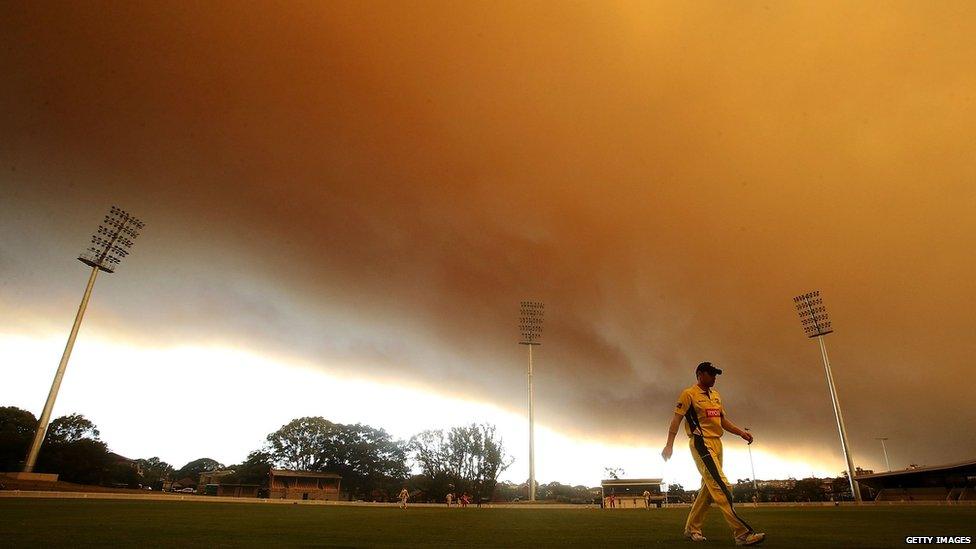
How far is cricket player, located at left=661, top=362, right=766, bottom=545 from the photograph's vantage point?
5.76 meters

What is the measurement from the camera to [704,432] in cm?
593

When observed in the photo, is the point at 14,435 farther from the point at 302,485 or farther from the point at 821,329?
the point at 821,329

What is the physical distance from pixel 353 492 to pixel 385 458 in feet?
23.4

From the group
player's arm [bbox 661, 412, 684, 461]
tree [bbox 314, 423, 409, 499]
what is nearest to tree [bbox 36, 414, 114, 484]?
tree [bbox 314, 423, 409, 499]

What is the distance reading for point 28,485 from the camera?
3412 centimetres

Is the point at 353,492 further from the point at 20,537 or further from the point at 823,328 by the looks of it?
the point at 20,537

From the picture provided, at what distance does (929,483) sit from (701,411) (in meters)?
68.5

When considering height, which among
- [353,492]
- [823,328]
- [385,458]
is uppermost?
[823,328]

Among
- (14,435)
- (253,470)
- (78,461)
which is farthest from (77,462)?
(253,470)

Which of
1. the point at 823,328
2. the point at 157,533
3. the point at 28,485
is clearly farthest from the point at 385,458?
the point at 157,533

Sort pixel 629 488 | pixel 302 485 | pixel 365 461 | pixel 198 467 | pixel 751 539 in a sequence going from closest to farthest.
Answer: pixel 751 539, pixel 629 488, pixel 302 485, pixel 365 461, pixel 198 467

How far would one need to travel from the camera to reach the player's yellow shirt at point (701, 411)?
5.93 m

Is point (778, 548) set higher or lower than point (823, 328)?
lower

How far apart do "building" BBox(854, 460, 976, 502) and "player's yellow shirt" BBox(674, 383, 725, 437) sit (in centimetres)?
5528
